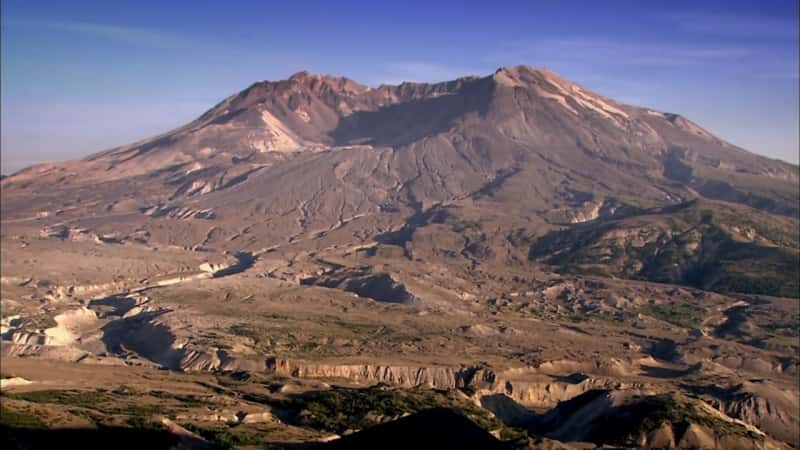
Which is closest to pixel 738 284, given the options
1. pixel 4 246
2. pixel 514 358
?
pixel 514 358

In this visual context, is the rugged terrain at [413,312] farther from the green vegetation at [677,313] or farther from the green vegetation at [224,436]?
the green vegetation at [677,313]

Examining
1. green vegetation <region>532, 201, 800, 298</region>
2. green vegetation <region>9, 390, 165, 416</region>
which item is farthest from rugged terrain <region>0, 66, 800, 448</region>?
green vegetation <region>532, 201, 800, 298</region>

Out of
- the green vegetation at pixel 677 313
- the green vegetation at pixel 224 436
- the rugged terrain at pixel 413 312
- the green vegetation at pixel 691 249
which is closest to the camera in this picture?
the green vegetation at pixel 224 436

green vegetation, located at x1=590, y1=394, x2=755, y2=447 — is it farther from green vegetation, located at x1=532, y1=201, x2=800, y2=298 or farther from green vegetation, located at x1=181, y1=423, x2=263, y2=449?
green vegetation, located at x1=532, y1=201, x2=800, y2=298

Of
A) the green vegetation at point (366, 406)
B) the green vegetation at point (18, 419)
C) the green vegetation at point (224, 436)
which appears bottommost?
the green vegetation at point (366, 406)

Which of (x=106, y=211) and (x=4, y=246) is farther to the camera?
(x=106, y=211)

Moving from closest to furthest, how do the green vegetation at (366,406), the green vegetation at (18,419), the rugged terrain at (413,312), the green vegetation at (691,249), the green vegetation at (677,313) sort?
the green vegetation at (18,419) → the green vegetation at (366,406) → the rugged terrain at (413,312) → the green vegetation at (677,313) → the green vegetation at (691,249)

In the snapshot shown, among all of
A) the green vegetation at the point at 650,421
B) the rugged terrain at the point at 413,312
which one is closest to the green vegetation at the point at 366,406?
the rugged terrain at the point at 413,312

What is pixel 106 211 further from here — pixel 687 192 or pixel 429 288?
pixel 687 192
